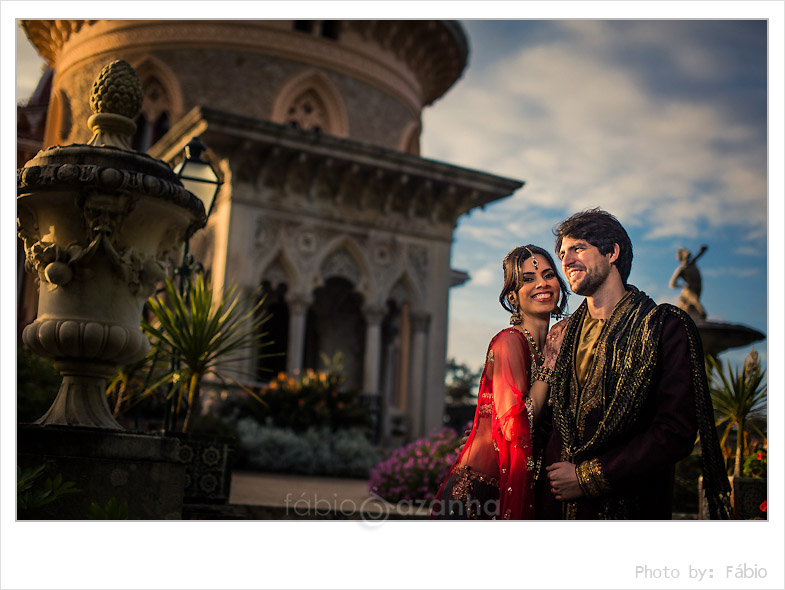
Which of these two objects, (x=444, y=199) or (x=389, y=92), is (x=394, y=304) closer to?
(x=444, y=199)

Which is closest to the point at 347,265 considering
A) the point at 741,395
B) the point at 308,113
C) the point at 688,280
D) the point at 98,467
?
the point at 308,113

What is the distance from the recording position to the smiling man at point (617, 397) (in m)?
3.23

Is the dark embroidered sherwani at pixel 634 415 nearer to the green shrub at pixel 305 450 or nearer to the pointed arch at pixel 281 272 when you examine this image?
the green shrub at pixel 305 450

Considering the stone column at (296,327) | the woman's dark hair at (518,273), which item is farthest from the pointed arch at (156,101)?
the woman's dark hair at (518,273)

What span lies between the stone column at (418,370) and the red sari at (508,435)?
11.0 meters

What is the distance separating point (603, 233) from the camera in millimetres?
3469

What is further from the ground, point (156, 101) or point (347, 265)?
point (156, 101)

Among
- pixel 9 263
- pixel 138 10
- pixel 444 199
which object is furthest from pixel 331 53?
pixel 9 263

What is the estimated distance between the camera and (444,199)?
14461mm

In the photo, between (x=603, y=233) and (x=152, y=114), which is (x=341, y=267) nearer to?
(x=152, y=114)

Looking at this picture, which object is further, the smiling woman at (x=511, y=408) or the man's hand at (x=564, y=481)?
the smiling woman at (x=511, y=408)

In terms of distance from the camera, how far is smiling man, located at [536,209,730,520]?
3232mm

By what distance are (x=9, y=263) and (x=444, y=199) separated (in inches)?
396

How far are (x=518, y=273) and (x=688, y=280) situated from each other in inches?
140
